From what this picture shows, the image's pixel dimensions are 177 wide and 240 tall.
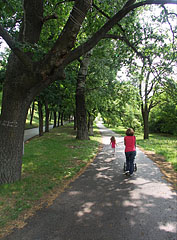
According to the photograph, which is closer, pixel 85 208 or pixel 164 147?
pixel 85 208

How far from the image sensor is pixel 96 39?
5129 mm

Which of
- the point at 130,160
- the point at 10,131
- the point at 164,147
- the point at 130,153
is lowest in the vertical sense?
the point at 164,147

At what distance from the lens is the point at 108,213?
3.59m

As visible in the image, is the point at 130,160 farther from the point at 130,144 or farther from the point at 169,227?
the point at 169,227

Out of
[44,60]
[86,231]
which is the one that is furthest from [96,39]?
[86,231]

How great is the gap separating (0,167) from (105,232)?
3.22m

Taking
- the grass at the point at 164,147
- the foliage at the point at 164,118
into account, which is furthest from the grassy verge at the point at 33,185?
the foliage at the point at 164,118

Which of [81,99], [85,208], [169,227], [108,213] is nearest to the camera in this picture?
[169,227]

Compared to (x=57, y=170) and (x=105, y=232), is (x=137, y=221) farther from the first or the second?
(x=57, y=170)

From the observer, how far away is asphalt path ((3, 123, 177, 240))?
2930 millimetres

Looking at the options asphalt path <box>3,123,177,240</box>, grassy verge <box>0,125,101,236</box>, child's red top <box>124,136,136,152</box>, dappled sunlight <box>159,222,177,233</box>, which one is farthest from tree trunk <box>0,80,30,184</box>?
dappled sunlight <box>159,222,177,233</box>

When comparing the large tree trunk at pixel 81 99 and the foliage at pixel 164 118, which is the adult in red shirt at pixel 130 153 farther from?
the foliage at pixel 164 118

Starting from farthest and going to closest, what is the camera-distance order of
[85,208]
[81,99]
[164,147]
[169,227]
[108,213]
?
[81,99] → [164,147] → [85,208] → [108,213] → [169,227]

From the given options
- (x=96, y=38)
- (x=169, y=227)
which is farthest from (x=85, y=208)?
(x=96, y=38)
